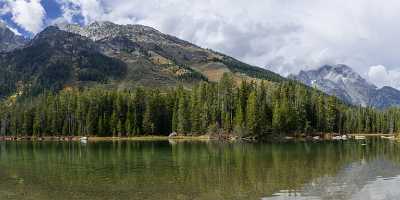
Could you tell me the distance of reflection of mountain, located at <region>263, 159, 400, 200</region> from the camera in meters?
36.5

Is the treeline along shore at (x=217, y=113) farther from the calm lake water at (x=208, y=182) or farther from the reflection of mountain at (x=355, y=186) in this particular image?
the reflection of mountain at (x=355, y=186)

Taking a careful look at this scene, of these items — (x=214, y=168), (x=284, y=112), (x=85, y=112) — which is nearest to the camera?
(x=214, y=168)

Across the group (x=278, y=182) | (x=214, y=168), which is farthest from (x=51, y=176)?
(x=278, y=182)

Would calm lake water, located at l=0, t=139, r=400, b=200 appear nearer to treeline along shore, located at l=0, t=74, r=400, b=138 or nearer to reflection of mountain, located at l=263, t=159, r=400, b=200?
reflection of mountain, located at l=263, t=159, r=400, b=200

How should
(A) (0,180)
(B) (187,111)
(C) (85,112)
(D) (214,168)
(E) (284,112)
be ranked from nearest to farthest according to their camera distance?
(A) (0,180)
(D) (214,168)
(E) (284,112)
(B) (187,111)
(C) (85,112)

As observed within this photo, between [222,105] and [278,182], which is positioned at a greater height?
[222,105]

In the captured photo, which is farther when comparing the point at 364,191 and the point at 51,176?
the point at 51,176

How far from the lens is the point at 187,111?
184000mm

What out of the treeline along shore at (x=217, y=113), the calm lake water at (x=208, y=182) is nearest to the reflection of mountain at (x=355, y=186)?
the calm lake water at (x=208, y=182)

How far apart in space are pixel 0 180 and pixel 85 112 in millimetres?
150243

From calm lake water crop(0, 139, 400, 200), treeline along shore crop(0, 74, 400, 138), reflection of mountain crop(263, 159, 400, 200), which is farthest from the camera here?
treeline along shore crop(0, 74, 400, 138)

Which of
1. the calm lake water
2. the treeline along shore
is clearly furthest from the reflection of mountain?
the treeline along shore

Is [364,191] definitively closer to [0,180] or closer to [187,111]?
[0,180]

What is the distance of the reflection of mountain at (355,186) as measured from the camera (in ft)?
120
